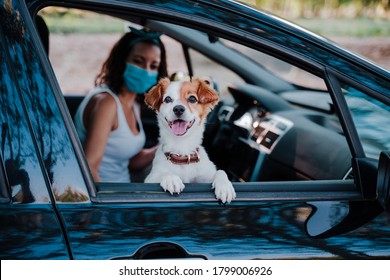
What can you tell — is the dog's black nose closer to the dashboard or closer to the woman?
the dashboard

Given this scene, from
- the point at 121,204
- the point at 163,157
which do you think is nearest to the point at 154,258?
the point at 121,204

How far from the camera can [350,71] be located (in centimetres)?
201

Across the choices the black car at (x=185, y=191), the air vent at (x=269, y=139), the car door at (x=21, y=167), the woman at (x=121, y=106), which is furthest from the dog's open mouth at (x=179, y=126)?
the air vent at (x=269, y=139)

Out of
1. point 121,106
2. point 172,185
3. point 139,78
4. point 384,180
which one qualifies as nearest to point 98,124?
point 121,106

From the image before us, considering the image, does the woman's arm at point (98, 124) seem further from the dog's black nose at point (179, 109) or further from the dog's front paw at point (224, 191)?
the dog's front paw at point (224, 191)

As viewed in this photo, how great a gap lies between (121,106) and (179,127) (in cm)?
91

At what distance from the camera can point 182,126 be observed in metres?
2.25

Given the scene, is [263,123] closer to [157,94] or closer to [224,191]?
[157,94]

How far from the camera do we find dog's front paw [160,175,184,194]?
192 centimetres

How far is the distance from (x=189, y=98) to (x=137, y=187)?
0.43 m

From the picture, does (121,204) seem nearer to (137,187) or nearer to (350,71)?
(137,187)

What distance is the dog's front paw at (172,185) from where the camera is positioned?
75.6 inches

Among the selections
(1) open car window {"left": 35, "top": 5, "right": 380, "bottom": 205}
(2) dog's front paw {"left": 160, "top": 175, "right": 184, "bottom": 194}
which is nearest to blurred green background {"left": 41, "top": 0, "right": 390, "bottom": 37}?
(1) open car window {"left": 35, "top": 5, "right": 380, "bottom": 205}

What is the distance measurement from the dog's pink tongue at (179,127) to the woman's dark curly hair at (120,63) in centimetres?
92
